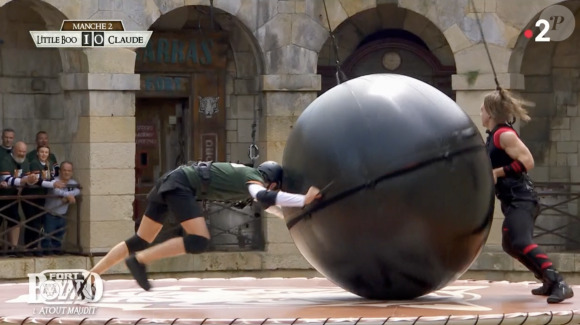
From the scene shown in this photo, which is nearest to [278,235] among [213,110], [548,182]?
[213,110]

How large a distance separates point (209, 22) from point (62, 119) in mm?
2567

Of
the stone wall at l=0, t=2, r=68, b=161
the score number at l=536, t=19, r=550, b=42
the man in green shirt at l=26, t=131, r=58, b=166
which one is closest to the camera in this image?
the man in green shirt at l=26, t=131, r=58, b=166

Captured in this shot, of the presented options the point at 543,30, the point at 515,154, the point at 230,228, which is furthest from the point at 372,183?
the point at 543,30

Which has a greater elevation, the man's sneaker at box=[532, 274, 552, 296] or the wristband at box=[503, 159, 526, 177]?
the wristband at box=[503, 159, 526, 177]

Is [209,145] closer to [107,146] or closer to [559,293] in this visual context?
[107,146]

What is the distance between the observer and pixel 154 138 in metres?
22.7

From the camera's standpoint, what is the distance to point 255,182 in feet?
37.4

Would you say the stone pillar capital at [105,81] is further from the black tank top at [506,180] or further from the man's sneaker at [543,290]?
the man's sneaker at [543,290]

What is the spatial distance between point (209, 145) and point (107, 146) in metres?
2.49

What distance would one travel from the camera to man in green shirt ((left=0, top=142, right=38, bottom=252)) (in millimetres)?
19641

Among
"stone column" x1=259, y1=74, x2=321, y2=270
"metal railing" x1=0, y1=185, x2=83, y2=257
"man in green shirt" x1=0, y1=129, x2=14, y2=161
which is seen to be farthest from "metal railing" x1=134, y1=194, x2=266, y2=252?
"man in green shirt" x1=0, y1=129, x2=14, y2=161

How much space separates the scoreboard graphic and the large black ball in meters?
8.83

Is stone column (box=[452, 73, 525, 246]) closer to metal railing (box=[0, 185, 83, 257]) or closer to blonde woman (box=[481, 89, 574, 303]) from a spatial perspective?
metal railing (box=[0, 185, 83, 257])

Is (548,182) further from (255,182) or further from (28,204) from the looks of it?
(255,182)
